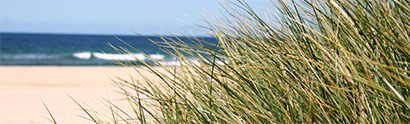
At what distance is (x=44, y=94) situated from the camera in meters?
7.75

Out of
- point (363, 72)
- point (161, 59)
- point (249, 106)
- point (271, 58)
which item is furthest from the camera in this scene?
point (161, 59)

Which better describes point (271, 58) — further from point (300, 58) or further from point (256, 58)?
point (300, 58)

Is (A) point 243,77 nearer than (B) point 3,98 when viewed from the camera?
Result: Yes

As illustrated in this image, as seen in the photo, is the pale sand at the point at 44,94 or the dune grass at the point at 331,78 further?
the pale sand at the point at 44,94

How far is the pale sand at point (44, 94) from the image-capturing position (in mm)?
5523

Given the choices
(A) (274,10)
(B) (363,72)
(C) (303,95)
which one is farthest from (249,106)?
(A) (274,10)

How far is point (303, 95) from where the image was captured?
1.13 m

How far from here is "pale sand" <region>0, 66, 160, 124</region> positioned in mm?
5523

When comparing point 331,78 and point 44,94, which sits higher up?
point 331,78

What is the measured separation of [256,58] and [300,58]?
244mm

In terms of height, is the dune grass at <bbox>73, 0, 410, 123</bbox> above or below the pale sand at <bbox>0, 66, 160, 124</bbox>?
above

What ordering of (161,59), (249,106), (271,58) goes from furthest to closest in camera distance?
(161,59)
(271,58)
(249,106)

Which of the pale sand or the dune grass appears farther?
the pale sand

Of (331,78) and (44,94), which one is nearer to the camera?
(331,78)
